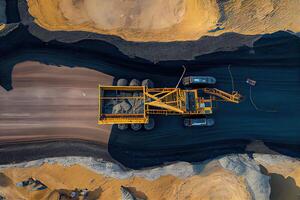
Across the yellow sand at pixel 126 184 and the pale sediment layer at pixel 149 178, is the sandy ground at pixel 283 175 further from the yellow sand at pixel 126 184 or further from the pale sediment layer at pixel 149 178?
the yellow sand at pixel 126 184

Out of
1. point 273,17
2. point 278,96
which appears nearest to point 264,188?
point 278,96

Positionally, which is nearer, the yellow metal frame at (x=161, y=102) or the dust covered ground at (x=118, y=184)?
the yellow metal frame at (x=161, y=102)

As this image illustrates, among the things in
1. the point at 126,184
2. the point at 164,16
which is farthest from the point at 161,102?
the point at 164,16

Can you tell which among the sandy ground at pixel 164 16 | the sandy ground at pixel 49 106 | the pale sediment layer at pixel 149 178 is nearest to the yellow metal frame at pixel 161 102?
the sandy ground at pixel 49 106

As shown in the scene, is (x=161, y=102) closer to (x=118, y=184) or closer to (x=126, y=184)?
(x=126, y=184)

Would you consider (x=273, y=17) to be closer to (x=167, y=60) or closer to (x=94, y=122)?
(x=167, y=60)

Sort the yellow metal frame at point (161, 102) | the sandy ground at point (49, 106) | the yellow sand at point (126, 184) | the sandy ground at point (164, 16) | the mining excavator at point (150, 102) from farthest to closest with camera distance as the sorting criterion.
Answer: the sandy ground at point (164, 16), the sandy ground at point (49, 106), the yellow sand at point (126, 184), the mining excavator at point (150, 102), the yellow metal frame at point (161, 102)
